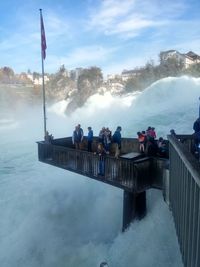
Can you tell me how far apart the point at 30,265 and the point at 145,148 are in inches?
238

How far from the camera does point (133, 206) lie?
12039 millimetres

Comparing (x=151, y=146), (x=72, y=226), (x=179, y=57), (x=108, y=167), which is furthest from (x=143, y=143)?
(x=179, y=57)

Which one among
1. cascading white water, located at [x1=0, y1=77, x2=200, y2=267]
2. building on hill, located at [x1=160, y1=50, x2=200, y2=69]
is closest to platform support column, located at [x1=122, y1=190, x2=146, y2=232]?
cascading white water, located at [x1=0, y1=77, x2=200, y2=267]

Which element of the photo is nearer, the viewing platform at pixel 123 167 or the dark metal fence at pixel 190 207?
the dark metal fence at pixel 190 207

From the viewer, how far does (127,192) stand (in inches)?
480

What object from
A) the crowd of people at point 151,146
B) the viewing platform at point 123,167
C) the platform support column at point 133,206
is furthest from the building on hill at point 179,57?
the platform support column at point 133,206

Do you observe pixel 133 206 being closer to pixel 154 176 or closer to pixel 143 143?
pixel 154 176

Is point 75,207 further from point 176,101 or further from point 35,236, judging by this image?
point 176,101

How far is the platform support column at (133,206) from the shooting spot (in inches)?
473

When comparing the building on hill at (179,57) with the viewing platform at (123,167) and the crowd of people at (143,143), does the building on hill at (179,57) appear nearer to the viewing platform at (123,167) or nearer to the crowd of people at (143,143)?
the crowd of people at (143,143)

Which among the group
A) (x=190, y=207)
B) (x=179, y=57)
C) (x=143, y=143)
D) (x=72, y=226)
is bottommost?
(x=72, y=226)

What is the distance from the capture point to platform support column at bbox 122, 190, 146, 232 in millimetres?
12023

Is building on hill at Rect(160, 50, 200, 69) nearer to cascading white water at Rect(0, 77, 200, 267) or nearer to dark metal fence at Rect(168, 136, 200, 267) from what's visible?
cascading white water at Rect(0, 77, 200, 267)

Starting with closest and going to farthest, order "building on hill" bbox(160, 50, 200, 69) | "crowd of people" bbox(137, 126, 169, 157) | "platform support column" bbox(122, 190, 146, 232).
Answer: "crowd of people" bbox(137, 126, 169, 157)
"platform support column" bbox(122, 190, 146, 232)
"building on hill" bbox(160, 50, 200, 69)
